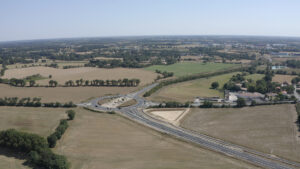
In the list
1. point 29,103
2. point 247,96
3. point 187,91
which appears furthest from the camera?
point 187,91

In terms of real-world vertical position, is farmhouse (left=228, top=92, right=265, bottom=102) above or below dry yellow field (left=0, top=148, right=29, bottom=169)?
above

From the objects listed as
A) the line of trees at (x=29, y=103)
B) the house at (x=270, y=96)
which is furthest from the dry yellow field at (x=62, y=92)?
the house at (x=270, y=96)

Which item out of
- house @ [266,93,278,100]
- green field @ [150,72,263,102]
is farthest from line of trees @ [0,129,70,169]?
house @ [266,93,278,100]

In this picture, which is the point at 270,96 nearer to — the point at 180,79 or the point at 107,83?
the point at 180,79

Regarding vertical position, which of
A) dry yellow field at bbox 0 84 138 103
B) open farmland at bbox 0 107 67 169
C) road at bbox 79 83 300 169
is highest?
dry yellow field at bbox 0 84 138 103

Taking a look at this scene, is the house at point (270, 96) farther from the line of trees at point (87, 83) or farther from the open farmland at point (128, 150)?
the line of trees at point (87, 83)

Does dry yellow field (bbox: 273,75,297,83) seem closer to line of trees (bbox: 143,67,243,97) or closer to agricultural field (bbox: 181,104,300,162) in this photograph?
line of trees (bbox: 143,67,243,97)

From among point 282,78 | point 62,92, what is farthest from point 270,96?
point 62,92
